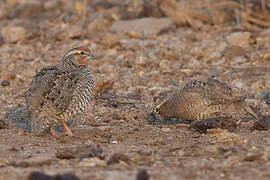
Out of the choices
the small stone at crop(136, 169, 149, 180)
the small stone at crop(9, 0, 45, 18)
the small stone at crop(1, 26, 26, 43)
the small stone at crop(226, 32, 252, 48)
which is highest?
the small stone at crop(9, 0, 45, 18)

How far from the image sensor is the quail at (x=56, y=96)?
8.09 meters

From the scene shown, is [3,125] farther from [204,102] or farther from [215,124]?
[215,124]

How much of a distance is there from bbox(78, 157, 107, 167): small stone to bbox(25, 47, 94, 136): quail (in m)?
2.04

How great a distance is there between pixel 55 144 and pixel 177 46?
745 centimetres

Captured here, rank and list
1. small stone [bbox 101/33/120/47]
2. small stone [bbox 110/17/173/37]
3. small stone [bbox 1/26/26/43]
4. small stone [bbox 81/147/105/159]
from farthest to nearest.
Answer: small stone [bbox 1/26/26/43] → small stone [bbox 110/17/173/37] → small stone [bbox 101/33/120/47] → small stone [bbox 81/147/105/159]

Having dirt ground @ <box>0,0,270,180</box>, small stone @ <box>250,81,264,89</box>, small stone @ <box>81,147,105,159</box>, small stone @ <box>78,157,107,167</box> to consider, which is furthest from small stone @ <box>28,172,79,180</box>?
small stone @ <box>250,81,264,89</box>

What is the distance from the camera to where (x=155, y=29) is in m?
16.2

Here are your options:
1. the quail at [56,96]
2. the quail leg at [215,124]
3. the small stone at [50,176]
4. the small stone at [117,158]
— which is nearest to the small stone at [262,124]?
the quail leg at [215,124]

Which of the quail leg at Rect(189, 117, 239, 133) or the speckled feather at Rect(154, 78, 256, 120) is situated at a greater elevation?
the speckled feather at Rect(154, 78, 256, 120)

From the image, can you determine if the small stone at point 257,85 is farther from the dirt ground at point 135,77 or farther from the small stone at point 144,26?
Result: the small stone at point 144,26

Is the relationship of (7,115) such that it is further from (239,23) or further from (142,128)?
(239,23)

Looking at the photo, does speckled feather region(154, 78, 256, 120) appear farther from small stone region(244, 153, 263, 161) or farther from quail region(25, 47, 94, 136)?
small stone region(244, 153, 263, 161)

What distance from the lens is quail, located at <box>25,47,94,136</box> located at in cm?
809

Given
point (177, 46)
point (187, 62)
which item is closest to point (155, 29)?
point (177, 46)
